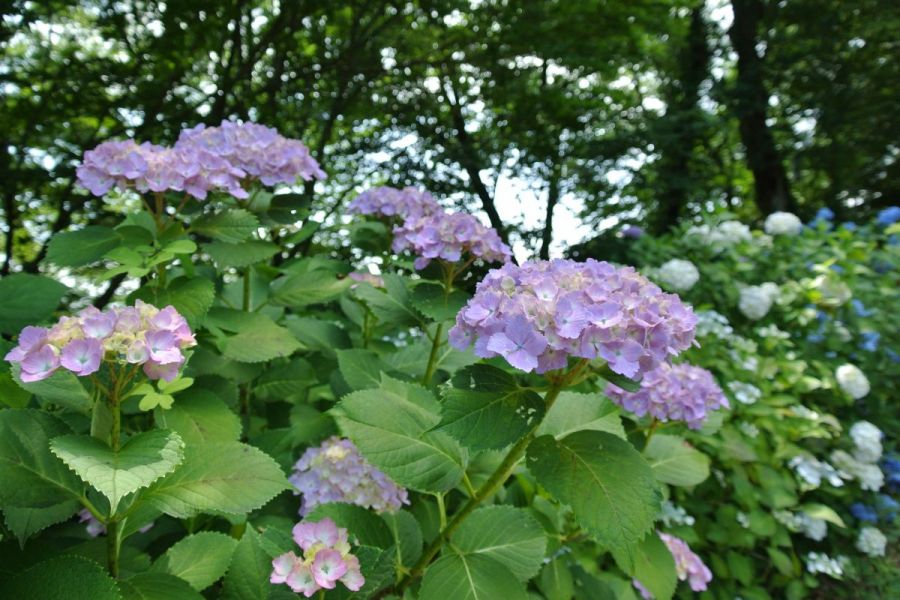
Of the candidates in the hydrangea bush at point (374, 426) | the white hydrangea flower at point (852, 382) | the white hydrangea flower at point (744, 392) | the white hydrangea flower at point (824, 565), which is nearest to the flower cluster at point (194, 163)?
the hydrangea bush at point (374, 426)

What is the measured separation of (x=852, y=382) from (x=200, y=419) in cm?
299

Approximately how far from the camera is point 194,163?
4.84 ft

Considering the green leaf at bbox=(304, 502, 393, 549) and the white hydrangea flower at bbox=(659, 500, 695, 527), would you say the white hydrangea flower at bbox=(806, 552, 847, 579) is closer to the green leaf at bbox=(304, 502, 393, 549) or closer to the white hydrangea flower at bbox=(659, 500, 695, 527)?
the white hydrangea flower at bbox=(659, 500, 695, 527)

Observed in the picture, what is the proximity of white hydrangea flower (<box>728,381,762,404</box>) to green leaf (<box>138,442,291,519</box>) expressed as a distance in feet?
7.59

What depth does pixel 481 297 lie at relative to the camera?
0.99 m

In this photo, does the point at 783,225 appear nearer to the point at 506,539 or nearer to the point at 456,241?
the point at 456,241

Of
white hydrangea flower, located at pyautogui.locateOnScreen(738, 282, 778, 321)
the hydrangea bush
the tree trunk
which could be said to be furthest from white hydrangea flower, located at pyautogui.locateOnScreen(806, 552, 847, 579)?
the tree trunk

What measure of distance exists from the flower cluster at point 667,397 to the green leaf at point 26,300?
1.39 m

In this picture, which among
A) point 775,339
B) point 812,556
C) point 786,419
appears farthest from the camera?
point 775,339

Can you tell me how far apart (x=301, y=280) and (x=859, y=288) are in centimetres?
317

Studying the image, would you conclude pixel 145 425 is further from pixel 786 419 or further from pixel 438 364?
pixel 786 419

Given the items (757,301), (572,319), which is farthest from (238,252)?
(757,301)

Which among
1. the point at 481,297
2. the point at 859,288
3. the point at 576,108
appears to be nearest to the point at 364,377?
the point at 481,297

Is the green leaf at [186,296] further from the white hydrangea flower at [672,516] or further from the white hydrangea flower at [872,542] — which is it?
the white hydrangea flower at [872,542]
